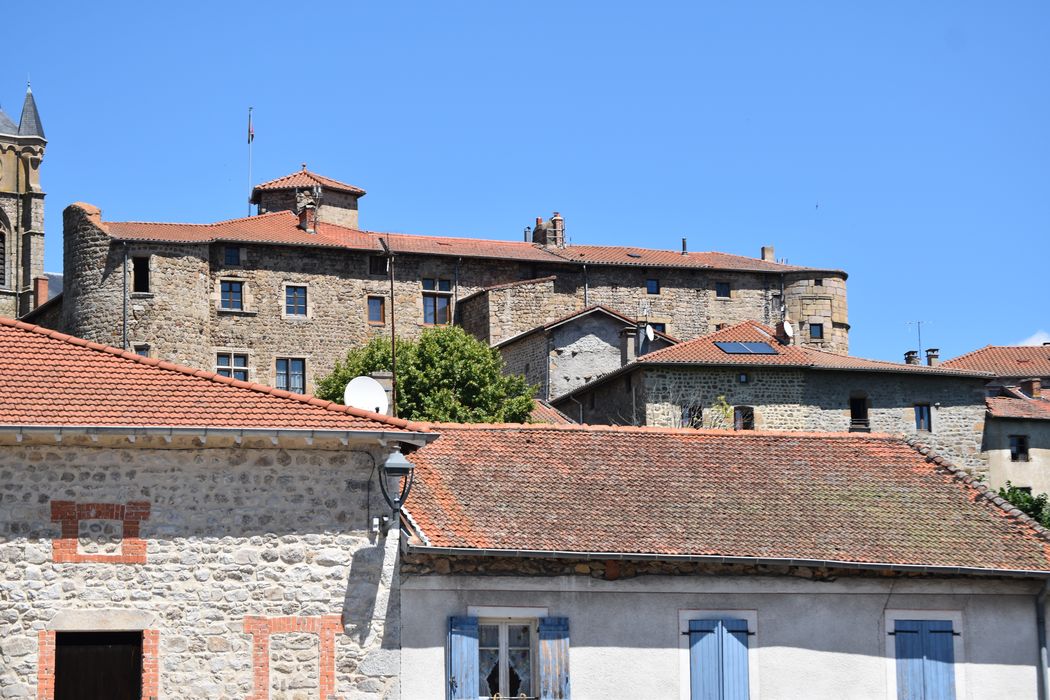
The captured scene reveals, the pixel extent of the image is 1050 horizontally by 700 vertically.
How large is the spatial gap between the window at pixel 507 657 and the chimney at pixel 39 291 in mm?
67543

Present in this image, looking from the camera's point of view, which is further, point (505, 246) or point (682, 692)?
point (505, 246)

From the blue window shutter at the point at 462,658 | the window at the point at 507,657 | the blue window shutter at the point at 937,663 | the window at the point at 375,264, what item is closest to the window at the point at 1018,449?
the window at the point at 375,264

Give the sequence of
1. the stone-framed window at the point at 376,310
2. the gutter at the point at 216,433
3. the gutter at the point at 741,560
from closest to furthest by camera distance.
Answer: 1. the gutter at the point at 216,433
2. the gutter at the point at 741,560
3. the stone-framed window at the point at 376,310

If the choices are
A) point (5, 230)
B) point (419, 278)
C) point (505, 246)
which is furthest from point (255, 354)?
point (5, 230)

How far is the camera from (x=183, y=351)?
52.5 metres

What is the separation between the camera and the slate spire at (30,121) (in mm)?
95312

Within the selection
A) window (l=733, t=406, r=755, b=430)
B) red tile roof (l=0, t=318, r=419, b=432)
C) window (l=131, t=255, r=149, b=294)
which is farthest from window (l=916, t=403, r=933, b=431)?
red tile roof (l=0, t=318, r=419, b=432)

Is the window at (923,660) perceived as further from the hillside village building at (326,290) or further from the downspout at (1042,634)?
the hillside village building at (326,290)

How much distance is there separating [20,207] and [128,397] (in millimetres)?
81915

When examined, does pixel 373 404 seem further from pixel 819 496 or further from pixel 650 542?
pixel 819 496

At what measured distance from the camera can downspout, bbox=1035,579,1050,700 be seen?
1711cm

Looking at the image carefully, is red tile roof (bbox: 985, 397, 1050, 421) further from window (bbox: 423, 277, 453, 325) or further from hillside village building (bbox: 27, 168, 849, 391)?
window (bbox: 423, 277, 453, 325)

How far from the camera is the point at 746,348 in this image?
46281mm

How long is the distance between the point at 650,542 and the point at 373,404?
3575 mm
